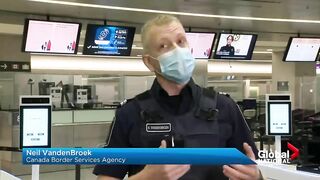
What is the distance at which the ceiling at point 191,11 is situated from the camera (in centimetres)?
735

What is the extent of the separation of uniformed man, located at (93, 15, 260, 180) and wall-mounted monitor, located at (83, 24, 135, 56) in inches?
268

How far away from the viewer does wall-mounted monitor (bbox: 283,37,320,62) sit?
418 inches

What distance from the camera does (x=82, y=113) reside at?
367 inches

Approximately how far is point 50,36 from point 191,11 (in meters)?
2.51

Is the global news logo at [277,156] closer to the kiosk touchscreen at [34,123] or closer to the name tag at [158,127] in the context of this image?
the kiosk touchscreen at [34,123]

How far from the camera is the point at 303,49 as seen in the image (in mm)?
10742

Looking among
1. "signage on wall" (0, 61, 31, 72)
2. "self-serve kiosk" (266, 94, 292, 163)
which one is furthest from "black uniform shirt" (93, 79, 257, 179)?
"signage on wall" (0, 61, 31, 72)

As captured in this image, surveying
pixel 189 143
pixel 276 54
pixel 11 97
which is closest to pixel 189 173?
pixel 189 143

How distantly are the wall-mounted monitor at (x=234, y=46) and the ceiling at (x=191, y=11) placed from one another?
0.86 feet

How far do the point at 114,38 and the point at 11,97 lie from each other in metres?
3.58

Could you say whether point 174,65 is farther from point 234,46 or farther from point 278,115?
point 234,46

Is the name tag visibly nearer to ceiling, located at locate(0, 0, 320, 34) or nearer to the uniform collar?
the uniform collar
